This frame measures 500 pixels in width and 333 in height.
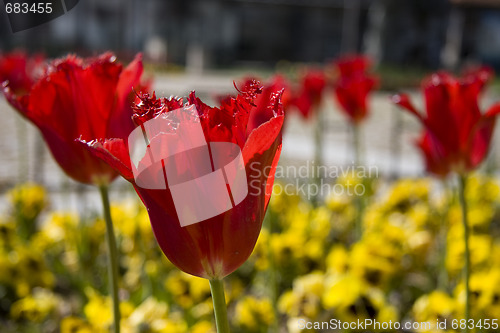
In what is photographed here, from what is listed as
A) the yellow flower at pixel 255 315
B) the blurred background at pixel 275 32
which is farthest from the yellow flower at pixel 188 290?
the blurred background at pixel 275 32

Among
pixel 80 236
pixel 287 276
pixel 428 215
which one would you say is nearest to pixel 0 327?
pixel 80 236

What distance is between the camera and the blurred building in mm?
24062

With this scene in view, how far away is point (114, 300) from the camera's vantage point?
931 mm

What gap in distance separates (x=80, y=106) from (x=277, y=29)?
26.8m

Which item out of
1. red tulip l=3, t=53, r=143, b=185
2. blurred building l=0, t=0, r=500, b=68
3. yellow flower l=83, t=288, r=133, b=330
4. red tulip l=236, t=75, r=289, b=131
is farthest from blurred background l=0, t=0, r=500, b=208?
red tulip l=236, t=75, r=289, b=131

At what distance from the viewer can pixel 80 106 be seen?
2.92ft

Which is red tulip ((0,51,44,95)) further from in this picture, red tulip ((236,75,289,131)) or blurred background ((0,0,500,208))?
blurred background ((0,0,500,208))

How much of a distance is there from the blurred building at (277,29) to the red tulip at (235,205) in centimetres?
2334

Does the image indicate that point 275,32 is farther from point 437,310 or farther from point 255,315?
point 437,310

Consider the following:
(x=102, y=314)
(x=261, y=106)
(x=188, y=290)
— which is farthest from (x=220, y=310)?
(x=188, y=290)

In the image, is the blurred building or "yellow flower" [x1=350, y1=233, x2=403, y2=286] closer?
Result: "yellow flower" [x1=350, y1=233, x2=403, y2=286]

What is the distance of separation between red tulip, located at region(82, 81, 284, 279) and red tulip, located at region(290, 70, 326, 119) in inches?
71.7

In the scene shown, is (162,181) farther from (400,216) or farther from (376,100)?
(376,100)

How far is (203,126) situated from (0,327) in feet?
4.73
